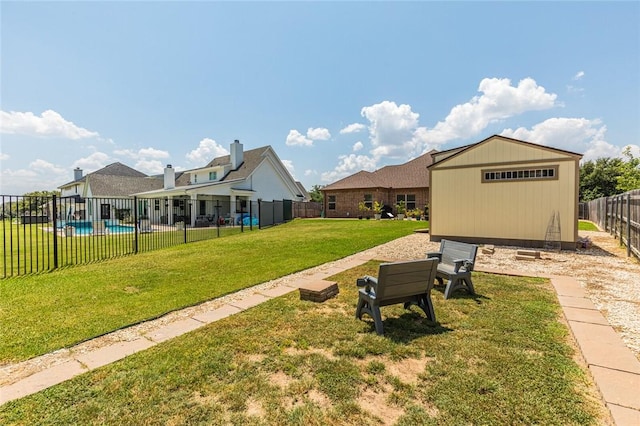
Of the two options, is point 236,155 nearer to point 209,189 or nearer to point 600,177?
point 209,189

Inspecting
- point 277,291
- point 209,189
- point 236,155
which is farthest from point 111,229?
point 277,291

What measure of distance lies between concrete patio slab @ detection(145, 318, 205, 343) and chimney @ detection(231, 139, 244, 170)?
2384 cm

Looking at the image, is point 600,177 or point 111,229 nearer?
point 111,229

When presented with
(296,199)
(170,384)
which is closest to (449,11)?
(170,384)

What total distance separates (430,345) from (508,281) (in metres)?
3.82

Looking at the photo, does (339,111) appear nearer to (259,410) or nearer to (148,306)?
(148,306)

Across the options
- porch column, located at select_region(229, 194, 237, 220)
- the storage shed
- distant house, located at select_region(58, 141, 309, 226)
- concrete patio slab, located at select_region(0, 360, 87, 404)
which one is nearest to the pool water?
distant house, located at select_region(58, 141, 309, 226)

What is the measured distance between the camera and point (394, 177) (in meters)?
28.3

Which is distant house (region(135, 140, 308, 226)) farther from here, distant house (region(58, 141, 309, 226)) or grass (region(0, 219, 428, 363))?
grass (region(0, 219, 428, 363))

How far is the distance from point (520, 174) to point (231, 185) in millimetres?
19355

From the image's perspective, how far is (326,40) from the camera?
546 inches

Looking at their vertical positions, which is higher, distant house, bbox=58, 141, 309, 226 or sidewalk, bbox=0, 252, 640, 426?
distant house, bbox=58, 141, 309, 226

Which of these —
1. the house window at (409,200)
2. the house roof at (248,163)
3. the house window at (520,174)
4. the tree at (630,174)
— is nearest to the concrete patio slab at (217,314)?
the house window at (520,174)

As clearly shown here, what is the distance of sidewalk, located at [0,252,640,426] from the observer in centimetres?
246
